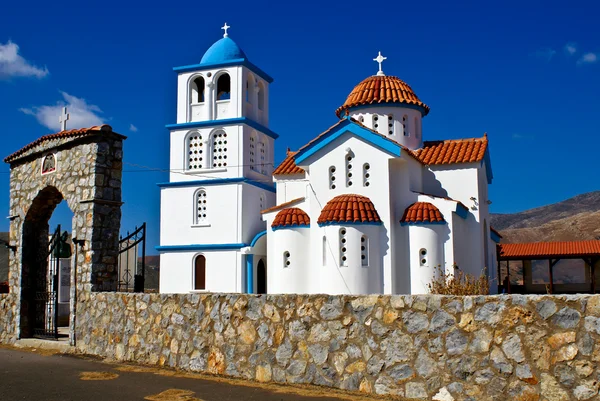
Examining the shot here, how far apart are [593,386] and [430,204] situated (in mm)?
15036

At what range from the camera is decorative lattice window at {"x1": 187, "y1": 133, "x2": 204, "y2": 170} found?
28.0 metres

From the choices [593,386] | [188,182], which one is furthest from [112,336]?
[188,182]

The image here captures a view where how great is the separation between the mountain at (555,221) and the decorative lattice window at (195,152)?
40819 mm

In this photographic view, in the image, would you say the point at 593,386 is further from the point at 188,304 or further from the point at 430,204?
the point at 430,204

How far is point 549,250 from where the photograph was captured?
28.7 m

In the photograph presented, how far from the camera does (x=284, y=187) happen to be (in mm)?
25797

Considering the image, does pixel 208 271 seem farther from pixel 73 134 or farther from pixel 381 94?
pixel 73 134

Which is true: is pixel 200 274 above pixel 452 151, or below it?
below

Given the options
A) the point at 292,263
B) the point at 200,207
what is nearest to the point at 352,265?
the point at 292,263

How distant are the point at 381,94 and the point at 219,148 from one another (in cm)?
764

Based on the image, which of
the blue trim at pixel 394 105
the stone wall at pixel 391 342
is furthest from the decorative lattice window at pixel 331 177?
the stone wall at pixel 391 342

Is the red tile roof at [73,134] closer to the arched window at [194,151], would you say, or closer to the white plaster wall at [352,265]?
the white plaster wall at [352,265]

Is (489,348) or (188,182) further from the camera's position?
(188,182)

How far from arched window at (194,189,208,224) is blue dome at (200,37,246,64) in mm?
5874
